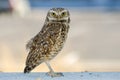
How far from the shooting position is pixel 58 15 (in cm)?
622

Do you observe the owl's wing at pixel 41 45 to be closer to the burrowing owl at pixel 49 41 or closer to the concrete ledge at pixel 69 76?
the burrowing owl at pixel 49 41

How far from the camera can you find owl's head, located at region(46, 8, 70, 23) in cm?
621

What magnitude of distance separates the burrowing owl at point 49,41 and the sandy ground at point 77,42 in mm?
7421

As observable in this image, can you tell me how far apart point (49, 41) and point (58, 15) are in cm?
25

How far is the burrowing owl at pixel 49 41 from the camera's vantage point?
6.03m

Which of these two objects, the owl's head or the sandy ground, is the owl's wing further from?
the sandy ground

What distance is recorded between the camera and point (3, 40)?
68.2 feet

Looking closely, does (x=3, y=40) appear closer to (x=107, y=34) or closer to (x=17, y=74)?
(x=107, y=34)

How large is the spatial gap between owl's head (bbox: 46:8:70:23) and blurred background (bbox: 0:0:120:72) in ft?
22.8

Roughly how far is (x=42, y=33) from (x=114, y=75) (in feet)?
2.65

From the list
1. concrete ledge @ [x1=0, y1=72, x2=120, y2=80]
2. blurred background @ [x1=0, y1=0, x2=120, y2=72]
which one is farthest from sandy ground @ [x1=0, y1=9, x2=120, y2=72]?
concrete ledge @ [x1=0, y1=72, x2=120, y2=80]

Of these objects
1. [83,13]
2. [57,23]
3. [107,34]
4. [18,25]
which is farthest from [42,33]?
[83,13]

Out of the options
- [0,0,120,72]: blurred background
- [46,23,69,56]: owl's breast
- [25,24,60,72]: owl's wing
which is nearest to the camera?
[25,24,60,72]: owl's wing

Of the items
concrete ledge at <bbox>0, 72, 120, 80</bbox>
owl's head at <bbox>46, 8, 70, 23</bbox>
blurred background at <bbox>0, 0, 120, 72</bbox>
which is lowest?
blurred background at <bbox>0, 0, 120, 72</bbox>
